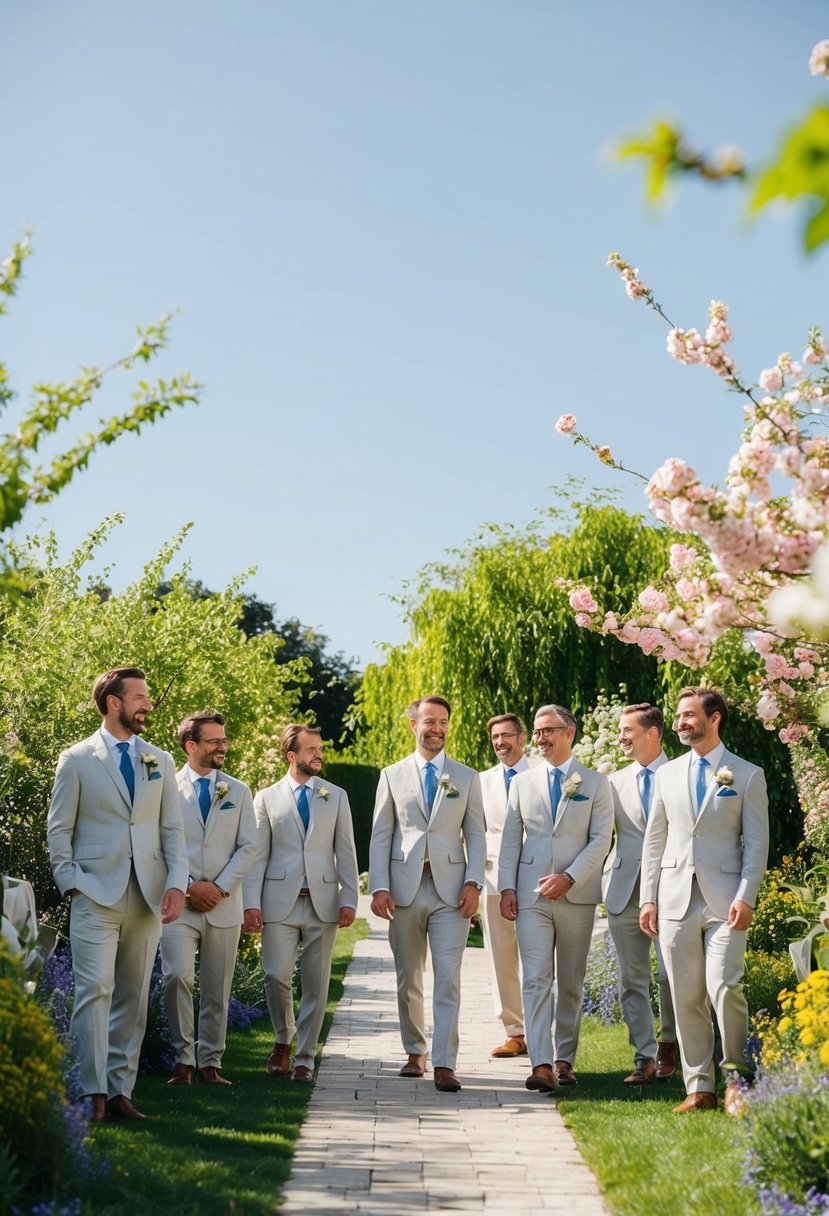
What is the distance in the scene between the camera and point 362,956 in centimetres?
1659

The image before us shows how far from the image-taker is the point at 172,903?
22.3ft

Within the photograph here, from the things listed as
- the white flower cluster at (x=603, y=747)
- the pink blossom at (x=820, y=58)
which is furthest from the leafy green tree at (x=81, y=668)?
the pink blossom at (x=820, y=58)

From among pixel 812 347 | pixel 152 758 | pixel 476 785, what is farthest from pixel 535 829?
pixel 812 347

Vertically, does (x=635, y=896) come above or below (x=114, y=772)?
below

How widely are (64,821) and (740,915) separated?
3508 millimetres

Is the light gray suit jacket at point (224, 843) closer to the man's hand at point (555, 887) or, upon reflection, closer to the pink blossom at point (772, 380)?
the man's hand at point (555, 887)

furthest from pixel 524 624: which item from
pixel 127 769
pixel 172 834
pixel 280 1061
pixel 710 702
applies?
pixel 127 769

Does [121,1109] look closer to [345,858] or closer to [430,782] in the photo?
[345,858]

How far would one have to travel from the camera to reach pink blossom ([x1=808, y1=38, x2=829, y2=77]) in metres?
3.84

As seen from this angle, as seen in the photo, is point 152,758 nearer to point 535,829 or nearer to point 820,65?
point 535,829

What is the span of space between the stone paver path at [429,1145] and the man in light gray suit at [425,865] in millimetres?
476

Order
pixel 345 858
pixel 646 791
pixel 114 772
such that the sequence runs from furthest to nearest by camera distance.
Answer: pixel 646 791, pixel 345 858, pixel 114 772

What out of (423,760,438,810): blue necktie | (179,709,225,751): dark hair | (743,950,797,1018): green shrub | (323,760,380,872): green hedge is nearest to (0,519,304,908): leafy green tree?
Result: (179,709,225,751): dark hair

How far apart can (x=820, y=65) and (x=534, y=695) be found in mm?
14631
